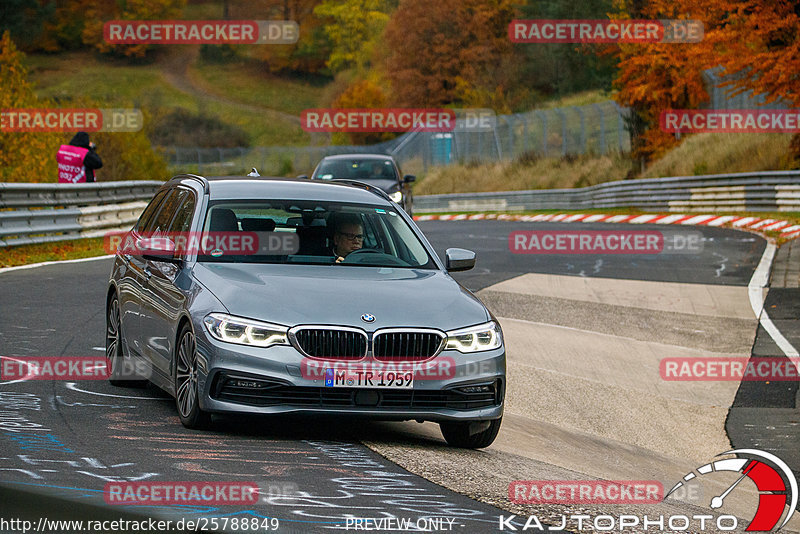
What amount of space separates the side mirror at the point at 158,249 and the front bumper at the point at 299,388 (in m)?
0.99

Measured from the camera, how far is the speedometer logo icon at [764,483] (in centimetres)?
705

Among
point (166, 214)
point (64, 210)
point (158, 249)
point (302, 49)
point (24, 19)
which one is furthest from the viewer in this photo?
point (302, 49)

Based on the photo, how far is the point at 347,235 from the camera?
28.3 ft

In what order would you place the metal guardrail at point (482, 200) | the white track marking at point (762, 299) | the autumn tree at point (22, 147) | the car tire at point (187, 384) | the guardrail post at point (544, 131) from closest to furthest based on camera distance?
1. the car tire at point (187, 384)
2. the white track marking at point (762, 299)
3. the metal guardrail at point (482, 200)
4. the autumn tree at point (22, 147)
5. the guardrail post at point (544, 131)

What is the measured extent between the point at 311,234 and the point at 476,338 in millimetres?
1619

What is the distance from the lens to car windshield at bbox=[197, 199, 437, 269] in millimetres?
8258

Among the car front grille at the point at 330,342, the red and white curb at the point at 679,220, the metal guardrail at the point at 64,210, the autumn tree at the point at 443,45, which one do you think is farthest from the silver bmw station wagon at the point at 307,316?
the autumn tree at the point at 443,45

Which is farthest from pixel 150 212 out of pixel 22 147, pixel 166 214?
→ pixel 22 147

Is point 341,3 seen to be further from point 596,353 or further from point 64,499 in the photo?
point 64,499

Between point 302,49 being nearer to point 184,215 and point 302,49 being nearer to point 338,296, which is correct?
point 184,215

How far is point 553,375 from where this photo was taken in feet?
41.4

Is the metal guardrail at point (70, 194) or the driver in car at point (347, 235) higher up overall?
the driver in car at point (347, 235)

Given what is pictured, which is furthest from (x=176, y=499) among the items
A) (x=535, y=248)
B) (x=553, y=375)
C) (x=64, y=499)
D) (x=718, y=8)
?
(x=718, y=8)

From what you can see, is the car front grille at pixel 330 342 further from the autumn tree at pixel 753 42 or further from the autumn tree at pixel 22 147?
the autumn tree at pixel 22 147
